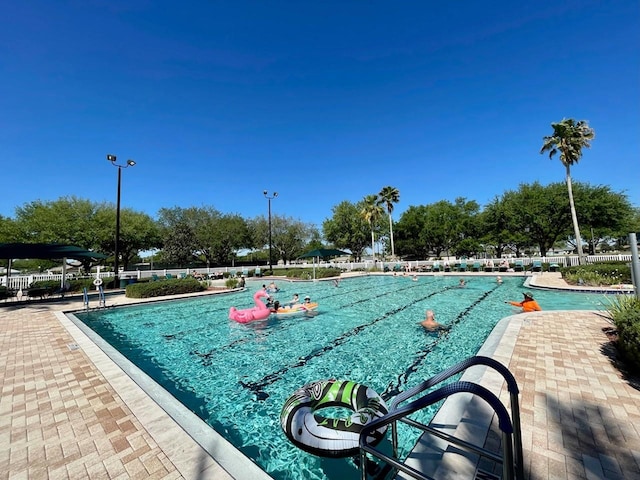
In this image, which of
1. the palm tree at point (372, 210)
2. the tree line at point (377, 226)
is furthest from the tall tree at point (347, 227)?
the palm tree at point (372, 210)

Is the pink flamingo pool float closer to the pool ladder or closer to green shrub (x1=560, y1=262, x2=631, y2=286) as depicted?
the pool ladder

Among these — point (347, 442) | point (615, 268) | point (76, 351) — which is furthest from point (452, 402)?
point (615, 268)

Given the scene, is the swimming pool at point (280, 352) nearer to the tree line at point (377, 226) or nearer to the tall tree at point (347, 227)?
the tree line at point (377, 226)

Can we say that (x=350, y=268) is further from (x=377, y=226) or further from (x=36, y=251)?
(x=36, y=251)

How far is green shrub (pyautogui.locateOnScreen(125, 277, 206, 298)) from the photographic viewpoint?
46.6 ft

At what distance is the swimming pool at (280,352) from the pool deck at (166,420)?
941 mm

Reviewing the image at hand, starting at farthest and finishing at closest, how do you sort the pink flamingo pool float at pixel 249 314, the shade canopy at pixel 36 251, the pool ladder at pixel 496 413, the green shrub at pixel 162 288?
the green shrub at pixel 162 288, the shade canopy at pixel 36 251, the pink flamingo pool float at pixel 249 314, the pool ladder at pixel 496 413

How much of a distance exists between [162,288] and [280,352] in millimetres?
11200

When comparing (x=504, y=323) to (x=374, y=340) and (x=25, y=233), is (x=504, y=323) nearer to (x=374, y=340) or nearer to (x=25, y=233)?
(x=374, y=340)

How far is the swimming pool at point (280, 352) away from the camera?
3916 millimetres

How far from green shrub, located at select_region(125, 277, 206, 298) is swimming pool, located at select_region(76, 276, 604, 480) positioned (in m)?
1.87

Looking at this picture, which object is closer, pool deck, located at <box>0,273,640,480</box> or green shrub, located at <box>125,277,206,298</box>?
pool deck, located at <box>0,273,640,480</box>

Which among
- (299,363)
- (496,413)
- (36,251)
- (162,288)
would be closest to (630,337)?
(496,413)

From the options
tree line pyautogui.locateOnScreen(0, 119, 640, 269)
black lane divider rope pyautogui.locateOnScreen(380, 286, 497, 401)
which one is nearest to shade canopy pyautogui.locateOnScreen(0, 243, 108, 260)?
black lane divider rope pyautogui.locateOnScreen(380, 286, 497, 401)
